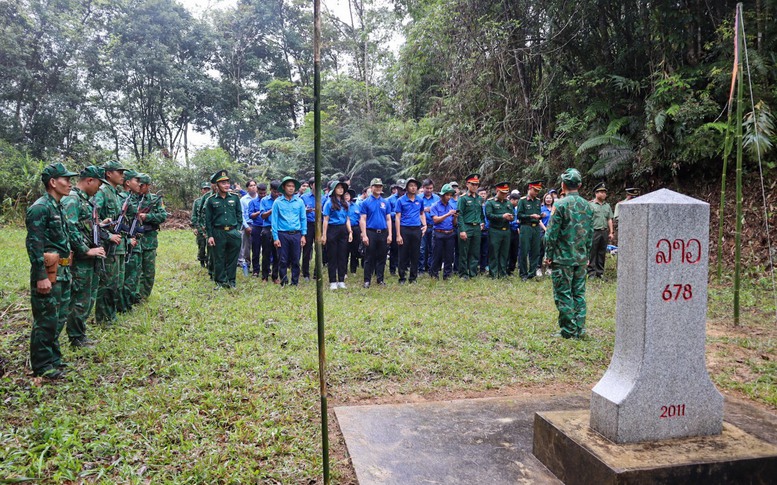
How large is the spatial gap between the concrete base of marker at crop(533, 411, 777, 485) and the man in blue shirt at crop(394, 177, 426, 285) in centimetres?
670

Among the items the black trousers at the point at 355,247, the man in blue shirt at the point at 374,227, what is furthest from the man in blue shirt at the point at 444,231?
the black trousers at the point at 355,247

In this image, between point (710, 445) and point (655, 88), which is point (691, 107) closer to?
point (655, 88)

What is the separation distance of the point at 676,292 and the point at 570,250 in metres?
2.96

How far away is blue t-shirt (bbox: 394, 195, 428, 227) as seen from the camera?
9.77 m

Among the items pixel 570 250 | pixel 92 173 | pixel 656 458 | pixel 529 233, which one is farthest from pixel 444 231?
pixel 656 458

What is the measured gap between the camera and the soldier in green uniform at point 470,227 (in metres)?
10.1

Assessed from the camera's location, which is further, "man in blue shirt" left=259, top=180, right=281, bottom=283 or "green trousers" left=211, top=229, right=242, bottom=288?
"man in blue shirt" left=259, top=180, right=281, bottom=283

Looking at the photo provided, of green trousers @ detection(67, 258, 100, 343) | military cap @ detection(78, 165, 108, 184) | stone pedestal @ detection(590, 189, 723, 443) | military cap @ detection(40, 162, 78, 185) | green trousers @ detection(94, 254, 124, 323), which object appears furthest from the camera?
green trousers @ detection(94, 254, 124, 323)

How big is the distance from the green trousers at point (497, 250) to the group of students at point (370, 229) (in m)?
0.02

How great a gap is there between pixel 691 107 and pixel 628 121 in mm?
1759

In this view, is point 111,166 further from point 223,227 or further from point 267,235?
point 267,235

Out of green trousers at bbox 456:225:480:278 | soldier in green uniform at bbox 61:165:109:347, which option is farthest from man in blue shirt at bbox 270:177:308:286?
soldier in green uniform at bbox 61:165:109:347

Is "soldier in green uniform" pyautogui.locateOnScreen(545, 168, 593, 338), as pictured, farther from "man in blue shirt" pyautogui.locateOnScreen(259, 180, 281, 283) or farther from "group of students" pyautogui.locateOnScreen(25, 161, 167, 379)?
"man in blue shirt" pyautogui.locateOnScreen(259, 180, 281, 283)

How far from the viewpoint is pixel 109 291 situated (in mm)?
6219
